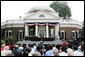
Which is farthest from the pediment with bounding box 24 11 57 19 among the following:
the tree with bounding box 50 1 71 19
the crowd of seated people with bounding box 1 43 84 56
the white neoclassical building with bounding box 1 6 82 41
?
the crowd of seated people with bounding box 1 43 84 56

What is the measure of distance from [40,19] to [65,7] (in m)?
19.0

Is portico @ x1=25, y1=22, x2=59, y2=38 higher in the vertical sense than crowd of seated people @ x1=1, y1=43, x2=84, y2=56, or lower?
lower

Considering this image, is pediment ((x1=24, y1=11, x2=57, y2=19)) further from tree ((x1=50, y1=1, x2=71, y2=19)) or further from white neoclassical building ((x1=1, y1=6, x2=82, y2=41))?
tree ((x1=50, y1=1, x2=71, y2=19))

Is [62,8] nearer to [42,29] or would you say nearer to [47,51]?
[42,29]

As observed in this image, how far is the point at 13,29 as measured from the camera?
3784cm

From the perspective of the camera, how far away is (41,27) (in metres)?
35.0

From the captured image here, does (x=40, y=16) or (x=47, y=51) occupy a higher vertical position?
(x=47, y=51)

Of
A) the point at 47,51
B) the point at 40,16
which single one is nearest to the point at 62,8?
the point at 40,16

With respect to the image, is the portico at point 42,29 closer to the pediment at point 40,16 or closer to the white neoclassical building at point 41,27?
the white neoclassical building at point 41,27

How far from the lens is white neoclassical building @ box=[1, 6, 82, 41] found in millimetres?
33969

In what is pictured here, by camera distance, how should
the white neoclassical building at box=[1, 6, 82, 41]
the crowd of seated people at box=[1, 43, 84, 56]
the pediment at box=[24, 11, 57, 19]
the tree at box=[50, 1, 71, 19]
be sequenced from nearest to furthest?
1. the crowd of seated people at box=[1, 43, 84, 56]
2. the white neoclassical building at box=[1, 6, 82, 41]
3. the pediment at box=[24, 11, 57, 19]
4. the tree at box=[50, 1, 71, 19]

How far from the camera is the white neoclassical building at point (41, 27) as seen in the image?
33969mm

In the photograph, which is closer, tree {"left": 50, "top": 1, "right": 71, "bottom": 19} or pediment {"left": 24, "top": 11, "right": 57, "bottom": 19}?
pediment {"left": 24, "top": 11, "right": 57, "bottom": 19}

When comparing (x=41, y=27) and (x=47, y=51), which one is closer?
(x=47, y=51)
